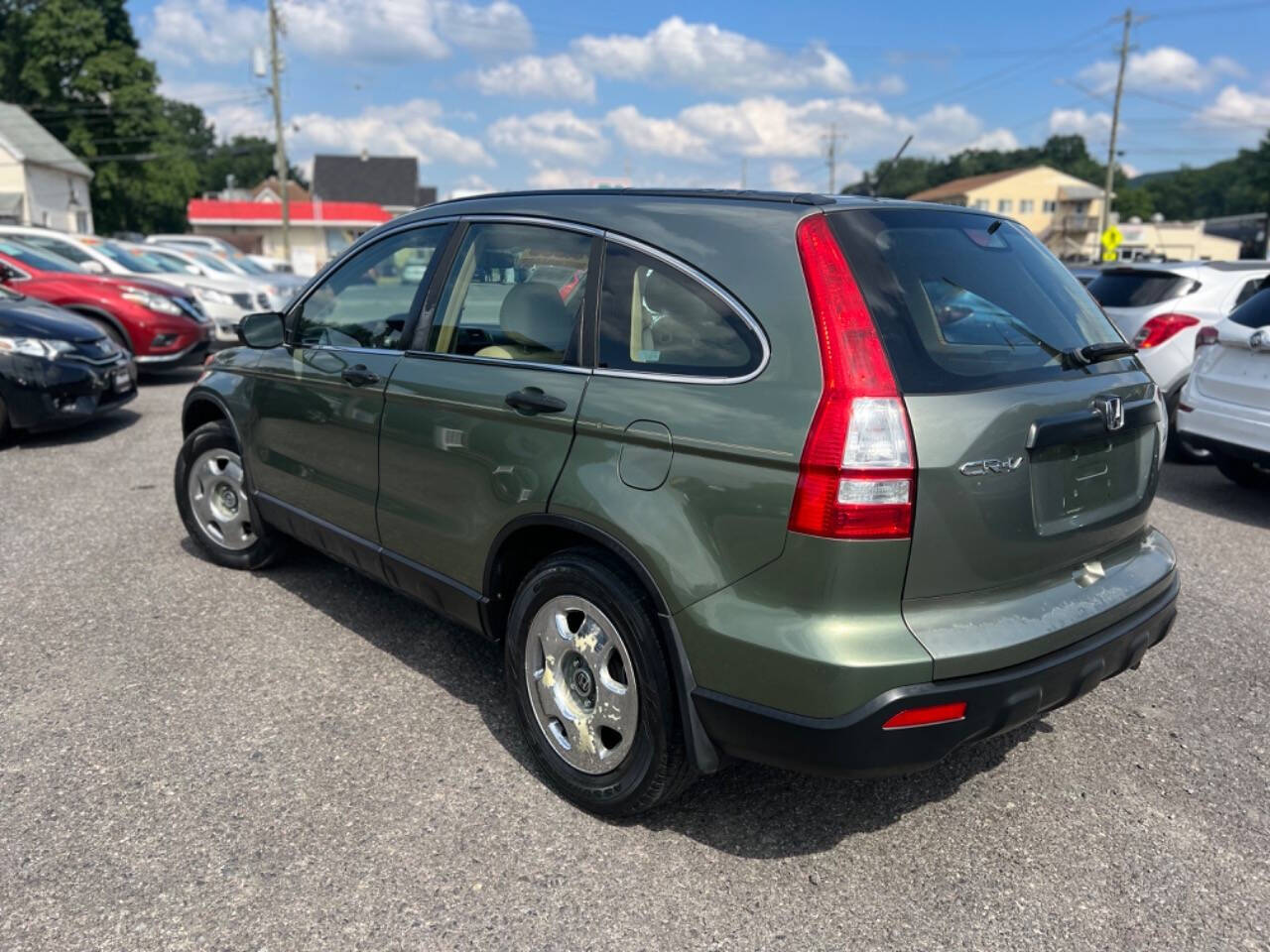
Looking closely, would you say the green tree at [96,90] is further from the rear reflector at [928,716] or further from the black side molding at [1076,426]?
the rear reflector at [928,716]

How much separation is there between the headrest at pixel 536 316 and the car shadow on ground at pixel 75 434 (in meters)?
6.53

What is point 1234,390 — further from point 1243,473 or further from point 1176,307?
point 1176,307

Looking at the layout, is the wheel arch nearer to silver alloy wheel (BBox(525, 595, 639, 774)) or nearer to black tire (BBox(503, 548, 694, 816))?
black tire (BBox(503, 548, 694, 816))

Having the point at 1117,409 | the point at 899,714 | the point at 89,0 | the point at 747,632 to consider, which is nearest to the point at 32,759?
the point at 747,632

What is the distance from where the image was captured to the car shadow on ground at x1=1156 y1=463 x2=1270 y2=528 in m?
6.69

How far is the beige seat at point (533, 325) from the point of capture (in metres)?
3.07

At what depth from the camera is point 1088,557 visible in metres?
2.80

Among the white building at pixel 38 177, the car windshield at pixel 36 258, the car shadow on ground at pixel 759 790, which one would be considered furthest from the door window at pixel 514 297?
the white building at pixel 38 177

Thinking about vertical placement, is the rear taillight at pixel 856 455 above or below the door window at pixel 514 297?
below

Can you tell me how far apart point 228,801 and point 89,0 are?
6100cm

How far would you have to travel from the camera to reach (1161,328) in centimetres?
816

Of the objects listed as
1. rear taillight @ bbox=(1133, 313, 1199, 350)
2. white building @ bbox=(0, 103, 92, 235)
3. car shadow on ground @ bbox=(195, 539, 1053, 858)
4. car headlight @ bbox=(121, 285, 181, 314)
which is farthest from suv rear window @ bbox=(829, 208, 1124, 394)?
white building @ bbox=(0, 103, 92, 235)

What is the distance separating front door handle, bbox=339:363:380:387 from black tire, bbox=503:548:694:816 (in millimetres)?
1142

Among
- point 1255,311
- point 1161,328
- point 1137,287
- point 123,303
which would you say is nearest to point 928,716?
point 1255,311
